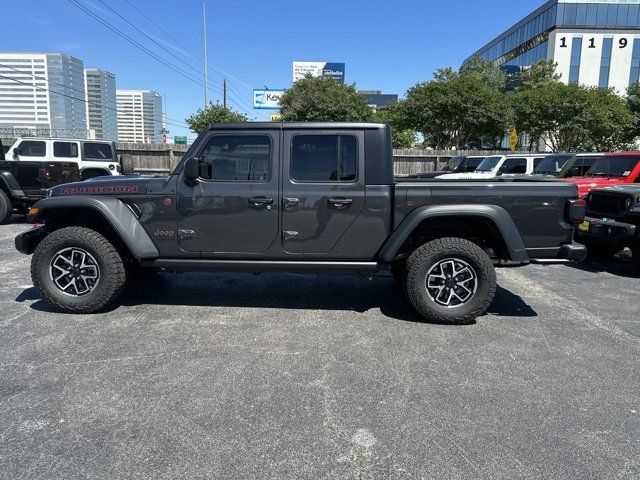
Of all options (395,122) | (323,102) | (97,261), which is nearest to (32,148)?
(97,261)

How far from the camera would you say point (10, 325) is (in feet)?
14.1

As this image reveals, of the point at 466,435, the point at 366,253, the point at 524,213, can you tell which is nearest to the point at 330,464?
the point at 466,435

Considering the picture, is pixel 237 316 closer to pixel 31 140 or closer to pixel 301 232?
pixel 301 232

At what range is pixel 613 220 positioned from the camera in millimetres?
6895

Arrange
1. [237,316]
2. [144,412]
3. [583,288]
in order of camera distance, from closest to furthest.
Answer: [144,412] → [237,316] → [583,288]

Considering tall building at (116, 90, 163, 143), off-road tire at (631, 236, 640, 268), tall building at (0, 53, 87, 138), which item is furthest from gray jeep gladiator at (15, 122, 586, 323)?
tall building at (116, 90, 163, 143)

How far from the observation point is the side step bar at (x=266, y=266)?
176 inches

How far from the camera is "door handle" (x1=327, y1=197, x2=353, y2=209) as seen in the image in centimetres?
437

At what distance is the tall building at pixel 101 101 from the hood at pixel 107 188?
129 metres

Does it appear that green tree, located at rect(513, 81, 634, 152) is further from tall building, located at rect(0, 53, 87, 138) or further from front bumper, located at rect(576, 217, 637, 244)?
tall building, located at rect(0, 53, 87, 138)

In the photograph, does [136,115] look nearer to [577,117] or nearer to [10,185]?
[577,117]

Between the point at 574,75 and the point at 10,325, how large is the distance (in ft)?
218

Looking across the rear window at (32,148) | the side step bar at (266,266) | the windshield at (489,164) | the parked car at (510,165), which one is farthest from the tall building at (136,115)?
the side step bar at (266,266)

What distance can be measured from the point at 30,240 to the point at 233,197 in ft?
7.67
